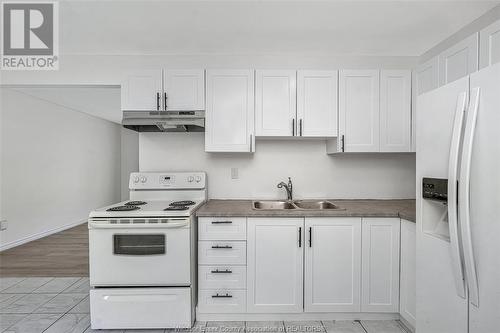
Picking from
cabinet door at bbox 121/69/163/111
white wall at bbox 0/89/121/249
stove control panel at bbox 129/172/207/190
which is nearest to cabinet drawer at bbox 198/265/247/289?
stove control panel at bbox 129/172/207/190

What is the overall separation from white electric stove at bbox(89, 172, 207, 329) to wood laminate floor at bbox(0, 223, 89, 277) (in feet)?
4.57

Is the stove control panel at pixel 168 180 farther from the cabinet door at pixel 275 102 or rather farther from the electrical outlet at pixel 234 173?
the cabinet door at pixel 275 102

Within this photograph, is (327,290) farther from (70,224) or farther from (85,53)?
(70,224)

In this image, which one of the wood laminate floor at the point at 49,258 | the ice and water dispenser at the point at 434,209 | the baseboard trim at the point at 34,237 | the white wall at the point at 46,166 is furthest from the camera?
the white wall at the point at 46,166

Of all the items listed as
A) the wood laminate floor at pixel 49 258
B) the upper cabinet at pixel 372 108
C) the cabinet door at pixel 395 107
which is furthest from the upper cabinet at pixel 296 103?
the wood laminate floor at pixel 49 258

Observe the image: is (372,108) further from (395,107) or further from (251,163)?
(251,163)

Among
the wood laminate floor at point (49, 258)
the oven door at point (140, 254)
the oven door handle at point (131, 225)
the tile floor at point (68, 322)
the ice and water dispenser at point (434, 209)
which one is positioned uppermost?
the ice and water dispenser at point (434, 209)

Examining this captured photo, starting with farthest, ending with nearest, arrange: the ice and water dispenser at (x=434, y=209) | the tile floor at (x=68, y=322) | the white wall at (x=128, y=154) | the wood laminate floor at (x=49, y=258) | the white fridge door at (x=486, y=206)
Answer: the white wall at (x=128, y=154) → the wood laminate floor at (x=49, y=258) → the tile floor at (x=68, y=322) → the ice and water dispenser at (x=434, y=209) → the white fridge door at (x=486, y=206)

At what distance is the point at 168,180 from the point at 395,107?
236 centimetres

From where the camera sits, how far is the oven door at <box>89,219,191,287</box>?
1.95 meters

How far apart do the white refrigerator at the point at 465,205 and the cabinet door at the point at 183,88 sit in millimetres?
1813

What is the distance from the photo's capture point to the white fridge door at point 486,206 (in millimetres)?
1087

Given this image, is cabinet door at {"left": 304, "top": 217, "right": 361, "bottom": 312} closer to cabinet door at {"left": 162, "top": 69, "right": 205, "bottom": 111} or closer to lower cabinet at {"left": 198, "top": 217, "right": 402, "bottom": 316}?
lower cabinet at {"left": 198, "top": 217, "right": 402, "bottom": 316}

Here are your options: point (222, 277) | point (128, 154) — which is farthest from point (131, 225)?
point (128, 154)
